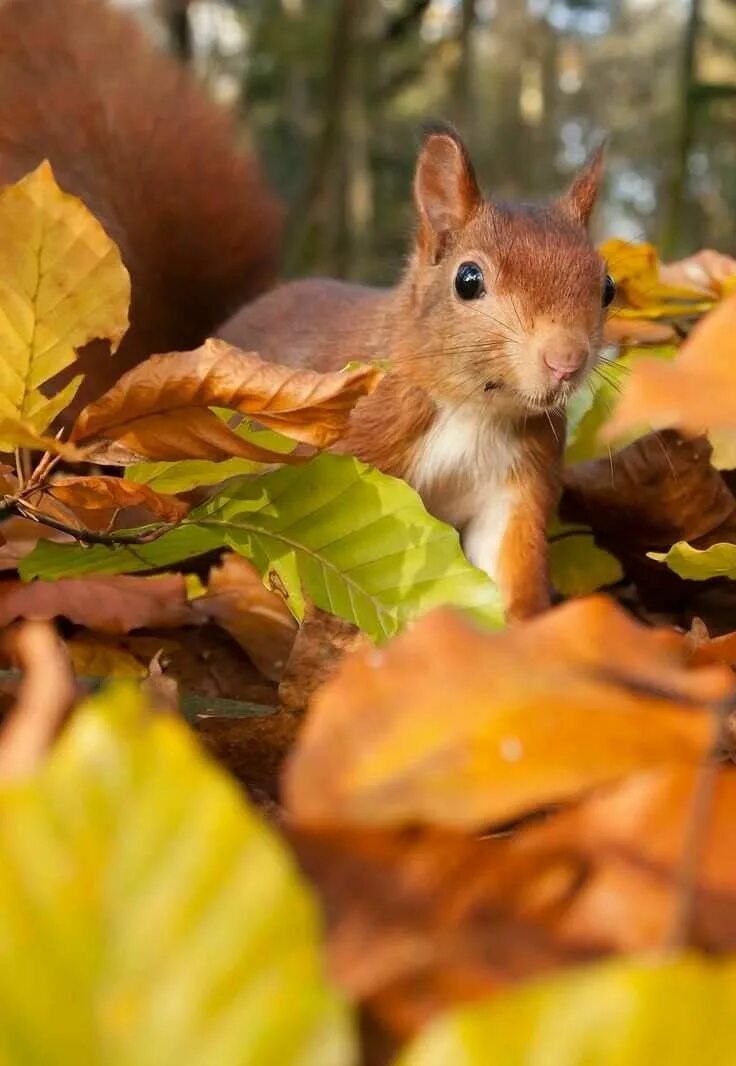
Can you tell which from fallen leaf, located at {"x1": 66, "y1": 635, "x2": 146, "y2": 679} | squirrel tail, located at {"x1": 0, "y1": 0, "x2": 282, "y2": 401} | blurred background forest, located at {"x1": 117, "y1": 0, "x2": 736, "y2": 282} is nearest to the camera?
fallen leaf, located at {"x1": 66, "y1": 635, "x2": 146, "y2": 679}

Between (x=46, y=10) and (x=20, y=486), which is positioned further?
(x=46, y=10)

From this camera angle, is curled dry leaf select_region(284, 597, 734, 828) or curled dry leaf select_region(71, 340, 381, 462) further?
curled dry leaf select_region(71, 340, 381, 462)

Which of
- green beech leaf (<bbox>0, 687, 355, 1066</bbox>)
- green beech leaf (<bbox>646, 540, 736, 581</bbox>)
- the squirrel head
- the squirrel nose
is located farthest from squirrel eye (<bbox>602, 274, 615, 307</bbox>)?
green beech leaf (<bbox>0, 687, 355, 1066</bbox>)

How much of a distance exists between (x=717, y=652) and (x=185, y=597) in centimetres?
34

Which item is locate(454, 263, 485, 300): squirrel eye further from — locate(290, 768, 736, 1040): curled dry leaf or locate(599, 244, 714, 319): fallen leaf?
locate(290, 768, 736, 1040): curled dry leaf

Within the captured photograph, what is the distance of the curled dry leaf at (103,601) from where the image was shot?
0.64m

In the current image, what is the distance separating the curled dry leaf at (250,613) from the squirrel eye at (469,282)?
330mm

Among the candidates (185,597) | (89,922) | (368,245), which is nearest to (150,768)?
(89,922)

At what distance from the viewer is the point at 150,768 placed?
21cm

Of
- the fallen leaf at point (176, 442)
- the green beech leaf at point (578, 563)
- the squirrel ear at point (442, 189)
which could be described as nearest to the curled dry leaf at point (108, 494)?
the fallen leaf at point (176, 442)

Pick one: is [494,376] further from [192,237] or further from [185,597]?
[192,237]

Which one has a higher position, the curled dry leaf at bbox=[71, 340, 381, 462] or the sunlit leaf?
the curled dry leaf at bbox=[71, 340, 381, 462]

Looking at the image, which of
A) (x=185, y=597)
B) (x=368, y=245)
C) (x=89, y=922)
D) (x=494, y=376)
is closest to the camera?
(x=89, y=922)

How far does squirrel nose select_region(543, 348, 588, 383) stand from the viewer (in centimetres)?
A: 84
